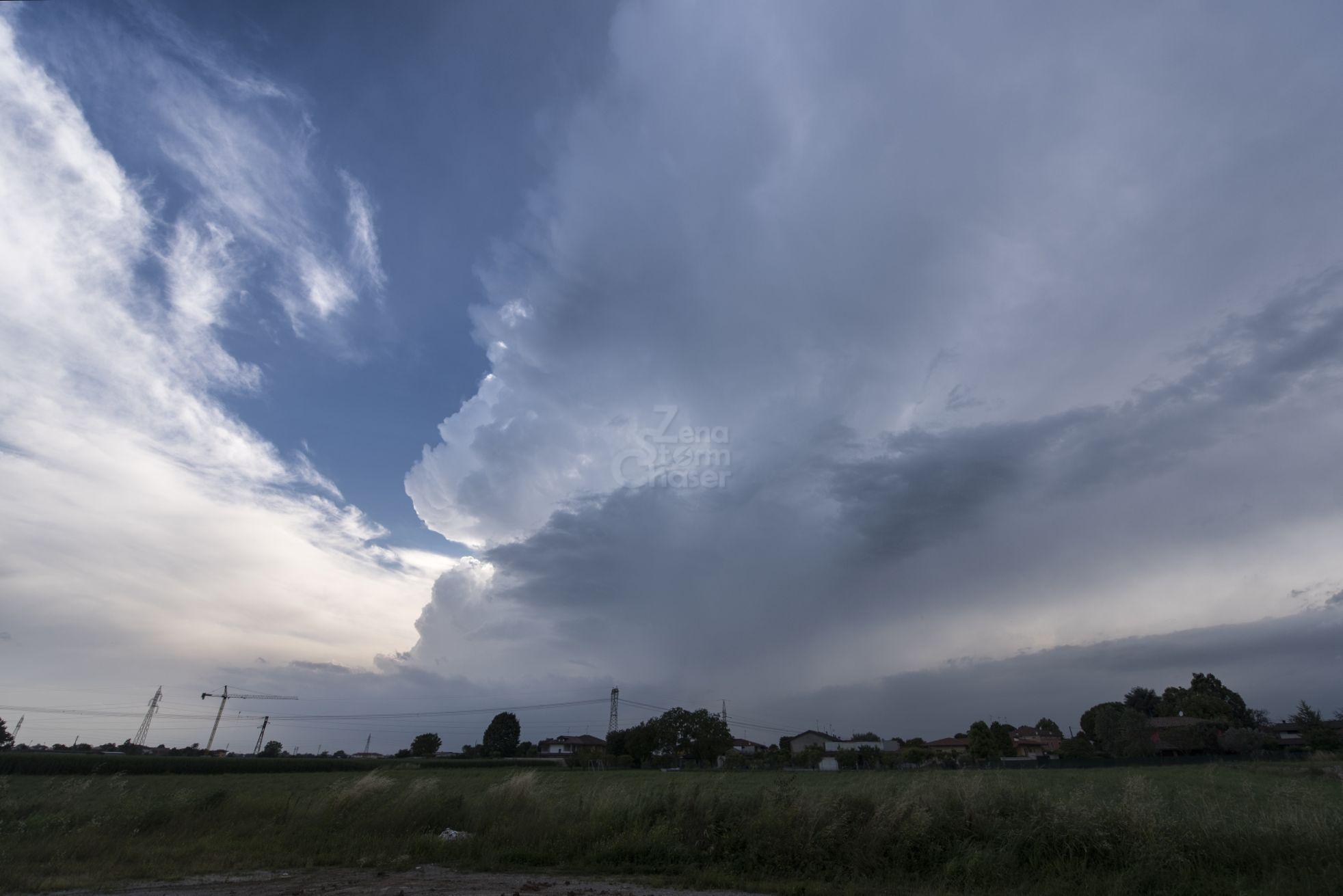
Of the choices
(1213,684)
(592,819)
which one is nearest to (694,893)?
(592,819)

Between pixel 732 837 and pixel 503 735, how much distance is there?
12825 cm

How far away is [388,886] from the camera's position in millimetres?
12016

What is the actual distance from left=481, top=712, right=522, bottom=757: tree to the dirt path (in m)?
124

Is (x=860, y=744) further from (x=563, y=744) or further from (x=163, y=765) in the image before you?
(x=163, y=765)

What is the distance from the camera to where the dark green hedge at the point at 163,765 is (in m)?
54.4

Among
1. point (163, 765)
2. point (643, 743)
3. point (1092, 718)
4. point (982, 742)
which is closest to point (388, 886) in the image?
point (163, 765)

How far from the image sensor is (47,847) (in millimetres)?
14820

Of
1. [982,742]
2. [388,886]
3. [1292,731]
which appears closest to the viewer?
[388,886]

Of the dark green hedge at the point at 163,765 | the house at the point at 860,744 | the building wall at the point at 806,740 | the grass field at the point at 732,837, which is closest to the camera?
the grass field at the point at 732,837

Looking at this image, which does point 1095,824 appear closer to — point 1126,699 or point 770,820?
point 770,820

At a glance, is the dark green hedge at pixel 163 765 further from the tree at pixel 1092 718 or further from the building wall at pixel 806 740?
the tree at pixel 1092 718

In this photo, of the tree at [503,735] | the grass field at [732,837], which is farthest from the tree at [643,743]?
the grass field at [732,837]

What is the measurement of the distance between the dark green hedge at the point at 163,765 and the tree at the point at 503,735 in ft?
102

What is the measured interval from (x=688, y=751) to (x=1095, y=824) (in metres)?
94.7
